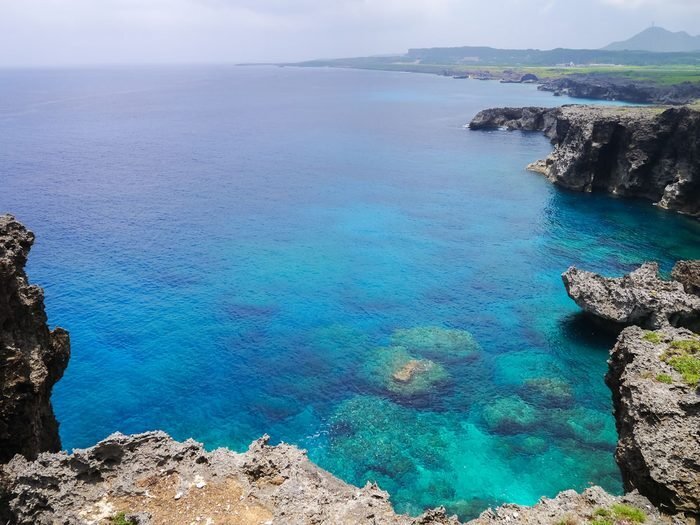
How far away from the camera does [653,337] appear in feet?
109

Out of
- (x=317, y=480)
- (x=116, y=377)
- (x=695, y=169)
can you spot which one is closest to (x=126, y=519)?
(x=317, y=480)

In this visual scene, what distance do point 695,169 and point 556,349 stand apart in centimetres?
6213

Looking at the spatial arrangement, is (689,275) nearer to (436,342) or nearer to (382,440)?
(436,342)

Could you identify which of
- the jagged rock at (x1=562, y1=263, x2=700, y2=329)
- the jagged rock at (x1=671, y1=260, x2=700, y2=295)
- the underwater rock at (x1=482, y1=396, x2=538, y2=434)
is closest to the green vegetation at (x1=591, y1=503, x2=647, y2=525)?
the underwater rock at (x1=482, y1=396, x2=538, y2=434)

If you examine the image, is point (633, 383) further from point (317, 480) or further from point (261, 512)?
point (261, 512)

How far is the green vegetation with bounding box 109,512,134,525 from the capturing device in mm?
21344

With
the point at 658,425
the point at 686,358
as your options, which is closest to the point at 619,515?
the point at 658,425

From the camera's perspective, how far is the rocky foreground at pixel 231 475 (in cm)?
2198

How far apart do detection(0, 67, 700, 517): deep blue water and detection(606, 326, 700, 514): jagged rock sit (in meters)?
12.3

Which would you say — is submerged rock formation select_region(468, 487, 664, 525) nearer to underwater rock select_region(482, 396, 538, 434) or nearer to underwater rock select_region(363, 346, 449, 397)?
underwater rock select_region(482, 396, 538, 434)

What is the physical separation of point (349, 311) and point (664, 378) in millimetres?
38708

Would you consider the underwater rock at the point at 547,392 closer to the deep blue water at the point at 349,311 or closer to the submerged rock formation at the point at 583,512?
the deep blue water at the point at 349,311

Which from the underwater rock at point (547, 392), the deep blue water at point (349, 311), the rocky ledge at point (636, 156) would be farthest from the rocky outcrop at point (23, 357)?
the rocky ledge at point (636, 156)

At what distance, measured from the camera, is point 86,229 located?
86438 mm
